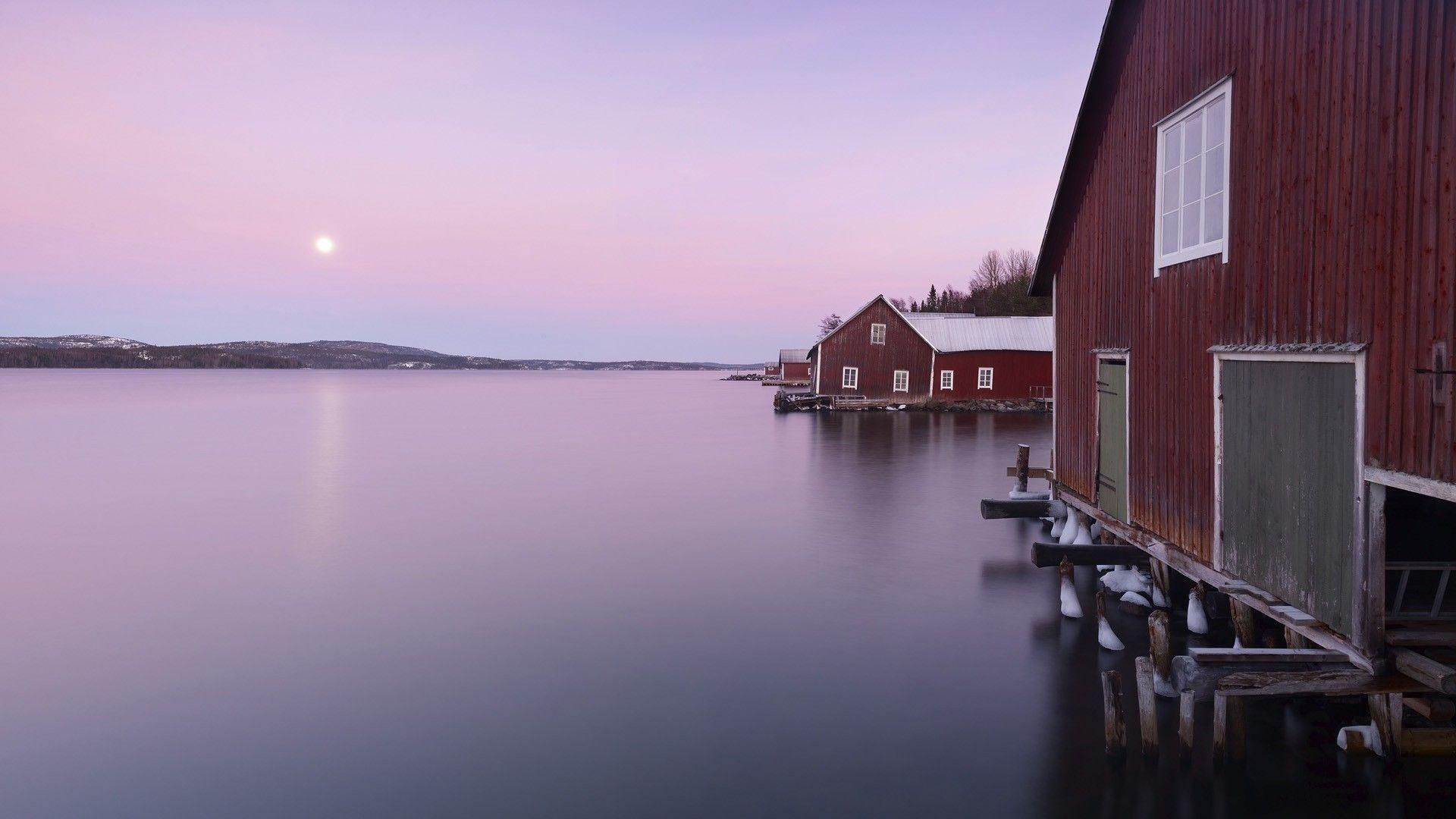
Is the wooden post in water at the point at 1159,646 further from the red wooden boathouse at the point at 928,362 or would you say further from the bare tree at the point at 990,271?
the bare tree at the point at 990,271

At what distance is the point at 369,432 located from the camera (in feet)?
154

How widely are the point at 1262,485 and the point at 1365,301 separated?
6.55ft

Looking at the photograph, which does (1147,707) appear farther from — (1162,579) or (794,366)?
(794,366)

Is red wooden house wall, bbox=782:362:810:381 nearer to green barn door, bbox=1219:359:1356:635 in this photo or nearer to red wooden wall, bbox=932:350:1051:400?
red wooden wall, bbox=932:350:1051:400

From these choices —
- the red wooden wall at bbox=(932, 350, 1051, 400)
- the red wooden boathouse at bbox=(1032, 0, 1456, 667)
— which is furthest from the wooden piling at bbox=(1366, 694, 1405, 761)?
the red wooden wall at bbox=(932, 350, 1051, 400)

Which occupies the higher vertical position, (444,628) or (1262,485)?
(1262,485)

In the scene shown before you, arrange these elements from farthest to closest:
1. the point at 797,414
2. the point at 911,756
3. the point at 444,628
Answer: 1. the point at 797,414
2. the point at 444,628
3. the point at 911,756

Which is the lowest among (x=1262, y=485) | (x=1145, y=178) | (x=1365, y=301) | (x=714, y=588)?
(x=714, y=588)

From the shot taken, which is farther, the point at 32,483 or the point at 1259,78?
the point at 32,483

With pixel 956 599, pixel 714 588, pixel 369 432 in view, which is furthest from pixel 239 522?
pixel 369 432

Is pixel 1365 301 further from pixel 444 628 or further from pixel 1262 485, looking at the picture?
pixel 444 628

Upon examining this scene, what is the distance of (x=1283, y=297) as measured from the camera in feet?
25.3

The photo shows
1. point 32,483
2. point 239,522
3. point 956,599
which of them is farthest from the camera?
point 32,483

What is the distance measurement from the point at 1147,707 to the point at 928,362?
4631 cm
